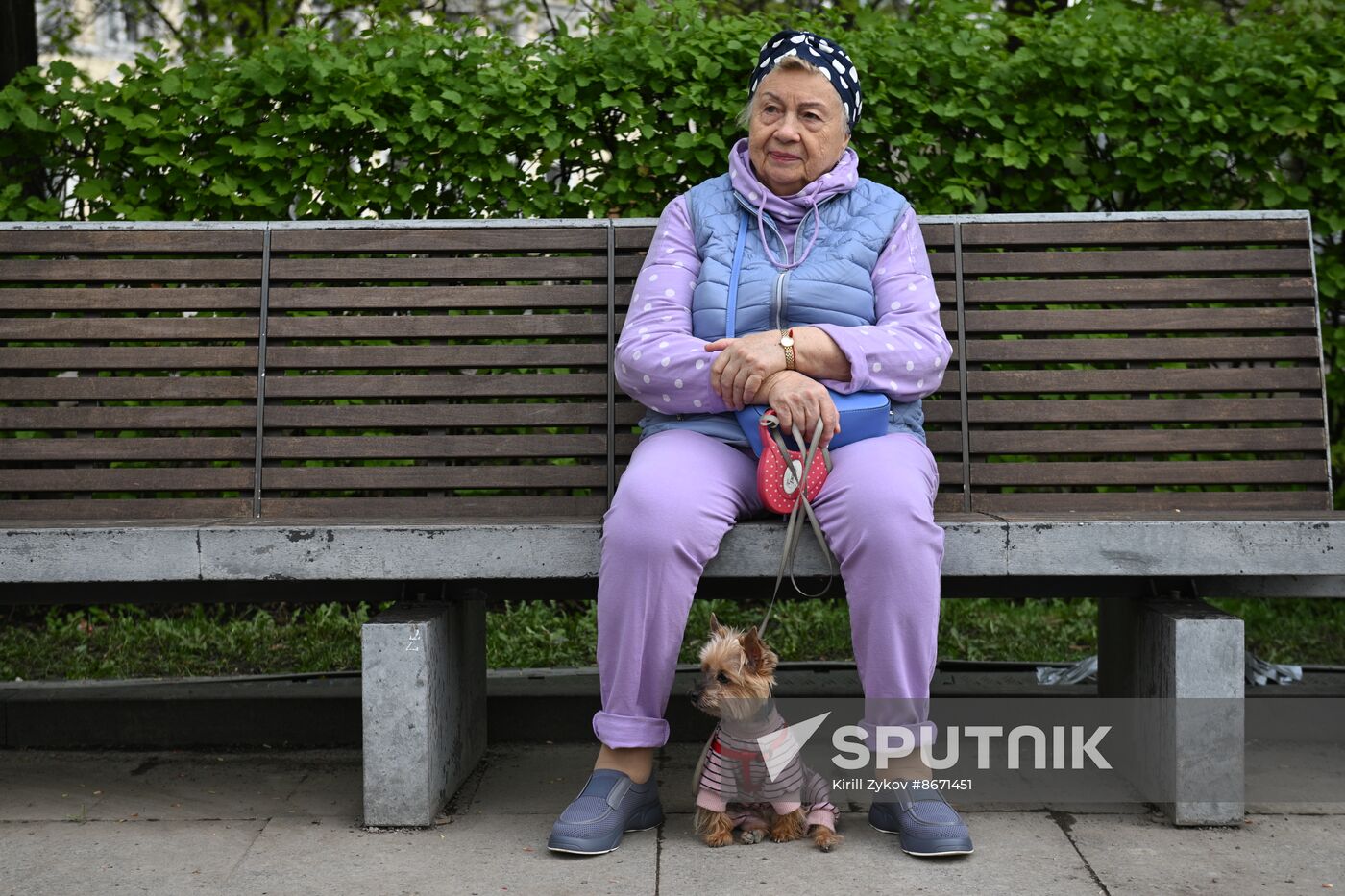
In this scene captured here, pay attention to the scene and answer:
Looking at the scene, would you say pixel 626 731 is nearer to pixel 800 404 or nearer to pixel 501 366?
pixel 800 404

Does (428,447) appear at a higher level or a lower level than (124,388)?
lower

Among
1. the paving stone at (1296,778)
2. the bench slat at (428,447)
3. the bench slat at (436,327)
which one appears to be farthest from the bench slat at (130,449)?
the paving stone at (1296,778)

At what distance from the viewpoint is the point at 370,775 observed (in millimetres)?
3336

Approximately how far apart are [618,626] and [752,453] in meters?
0.58

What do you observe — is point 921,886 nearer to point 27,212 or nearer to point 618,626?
point 618,626

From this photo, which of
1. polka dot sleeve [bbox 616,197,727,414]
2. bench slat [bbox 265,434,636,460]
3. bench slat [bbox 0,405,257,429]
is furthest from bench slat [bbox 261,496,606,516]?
polka dot sleeve [bbox 616,197,727,414]

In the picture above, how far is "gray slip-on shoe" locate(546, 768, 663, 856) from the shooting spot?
10.3 feet

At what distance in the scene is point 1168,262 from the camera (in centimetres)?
405

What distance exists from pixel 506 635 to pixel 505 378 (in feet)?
4.79

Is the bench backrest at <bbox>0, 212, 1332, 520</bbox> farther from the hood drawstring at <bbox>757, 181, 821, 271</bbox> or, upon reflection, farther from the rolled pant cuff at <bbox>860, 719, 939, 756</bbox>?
the rolled pant cuff at <bbox>860, 719, 939, 756</bbox>

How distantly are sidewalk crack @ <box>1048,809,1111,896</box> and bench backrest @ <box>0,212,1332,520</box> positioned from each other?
873 millimetres

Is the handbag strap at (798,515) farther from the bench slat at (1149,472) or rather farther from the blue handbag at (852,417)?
the bench slat at (1149,472)

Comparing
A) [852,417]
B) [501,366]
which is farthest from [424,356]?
[852,417]

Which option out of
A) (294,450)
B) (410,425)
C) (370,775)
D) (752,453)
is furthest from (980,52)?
(370,775)
